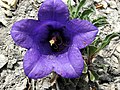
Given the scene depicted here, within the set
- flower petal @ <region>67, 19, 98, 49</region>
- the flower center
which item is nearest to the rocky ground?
the flower center

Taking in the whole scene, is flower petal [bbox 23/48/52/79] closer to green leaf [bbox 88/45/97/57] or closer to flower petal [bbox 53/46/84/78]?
flower petal [bbox 53/46/84/78]

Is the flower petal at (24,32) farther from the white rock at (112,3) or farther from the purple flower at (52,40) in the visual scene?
the white rock at (112,3)

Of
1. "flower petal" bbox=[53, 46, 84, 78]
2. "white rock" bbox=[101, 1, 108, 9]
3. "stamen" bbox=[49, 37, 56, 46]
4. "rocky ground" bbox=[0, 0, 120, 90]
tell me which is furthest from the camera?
"white rock" bbox=[101, 1, 108, 9]

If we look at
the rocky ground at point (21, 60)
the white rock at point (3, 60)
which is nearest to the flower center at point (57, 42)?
the rocky ground at point (21, 60)

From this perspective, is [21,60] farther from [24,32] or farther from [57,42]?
[24,32]

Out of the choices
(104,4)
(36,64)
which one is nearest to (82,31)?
(36,64)

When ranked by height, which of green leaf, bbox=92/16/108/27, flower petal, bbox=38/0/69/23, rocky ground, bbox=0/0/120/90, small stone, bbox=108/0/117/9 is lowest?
A: rocky ground, bbox=0/0/120/90
